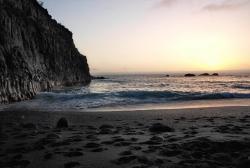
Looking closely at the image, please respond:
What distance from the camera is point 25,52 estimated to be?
89.0 feet

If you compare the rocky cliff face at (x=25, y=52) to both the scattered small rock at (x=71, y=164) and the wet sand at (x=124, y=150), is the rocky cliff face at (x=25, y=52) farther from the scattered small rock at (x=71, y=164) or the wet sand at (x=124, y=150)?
the scattered small rock at (x=71, y=164)

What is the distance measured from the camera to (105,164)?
5.67 m

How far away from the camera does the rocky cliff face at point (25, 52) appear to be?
20500mm

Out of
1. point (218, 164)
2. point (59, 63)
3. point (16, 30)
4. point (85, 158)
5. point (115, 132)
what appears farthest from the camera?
point (59, 63)

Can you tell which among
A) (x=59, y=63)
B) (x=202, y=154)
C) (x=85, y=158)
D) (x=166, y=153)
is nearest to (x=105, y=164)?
(x=85, y=158)

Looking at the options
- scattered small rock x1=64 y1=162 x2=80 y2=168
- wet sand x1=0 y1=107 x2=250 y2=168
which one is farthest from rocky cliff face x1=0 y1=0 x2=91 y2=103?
scattered small rock x1=64 y1=162 x2=80 y2=168

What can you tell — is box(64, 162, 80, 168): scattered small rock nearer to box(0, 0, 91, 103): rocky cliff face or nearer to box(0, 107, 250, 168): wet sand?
box(0, 107, 250, 168): wet sand

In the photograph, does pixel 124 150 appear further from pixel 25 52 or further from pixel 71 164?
pixel 25 52

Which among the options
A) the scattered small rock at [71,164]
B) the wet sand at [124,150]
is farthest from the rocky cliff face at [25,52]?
the scattered small rock at [71,164]

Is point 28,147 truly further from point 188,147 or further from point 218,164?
point 218,164

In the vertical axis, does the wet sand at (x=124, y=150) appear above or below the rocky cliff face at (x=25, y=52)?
below

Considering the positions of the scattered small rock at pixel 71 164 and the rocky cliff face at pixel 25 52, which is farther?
the rocky cliff face at pixel 25 52

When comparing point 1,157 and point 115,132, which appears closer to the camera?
point 1,157

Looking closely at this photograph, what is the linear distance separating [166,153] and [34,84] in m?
21.7
